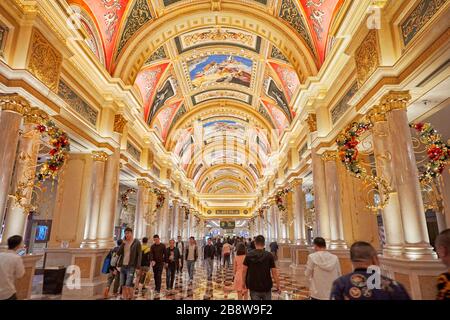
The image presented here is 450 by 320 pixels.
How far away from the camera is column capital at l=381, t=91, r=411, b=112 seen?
5047 millimetres

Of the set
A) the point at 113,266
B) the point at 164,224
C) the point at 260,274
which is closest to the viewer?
the point at 260,274

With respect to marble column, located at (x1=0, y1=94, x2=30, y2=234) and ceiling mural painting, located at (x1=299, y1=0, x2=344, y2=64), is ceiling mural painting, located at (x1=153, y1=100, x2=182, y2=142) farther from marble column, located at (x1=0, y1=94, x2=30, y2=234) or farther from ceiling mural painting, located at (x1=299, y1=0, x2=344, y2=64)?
marble column, located at (x1=0, y1=94, x2=30, y2=234)

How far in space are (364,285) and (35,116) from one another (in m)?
6.41

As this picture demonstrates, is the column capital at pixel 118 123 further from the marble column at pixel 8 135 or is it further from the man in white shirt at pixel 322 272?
the man in white shirt at pixel 322 272

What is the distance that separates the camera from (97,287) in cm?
761

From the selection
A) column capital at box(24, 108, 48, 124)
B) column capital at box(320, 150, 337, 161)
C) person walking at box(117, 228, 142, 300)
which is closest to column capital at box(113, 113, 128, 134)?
column capital at box(24, 108, 48, 124)

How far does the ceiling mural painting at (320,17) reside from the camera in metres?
7.78

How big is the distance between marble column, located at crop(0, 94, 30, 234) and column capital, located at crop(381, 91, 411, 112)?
7.04 m

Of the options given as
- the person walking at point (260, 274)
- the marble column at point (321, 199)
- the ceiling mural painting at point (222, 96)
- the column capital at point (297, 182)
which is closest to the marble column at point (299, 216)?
the column capital at point (297, 182)

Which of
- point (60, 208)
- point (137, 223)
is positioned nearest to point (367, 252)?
point (60, 208)

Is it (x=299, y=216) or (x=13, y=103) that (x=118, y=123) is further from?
(x=299, y=216)

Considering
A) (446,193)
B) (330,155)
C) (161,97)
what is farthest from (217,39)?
(446,193)

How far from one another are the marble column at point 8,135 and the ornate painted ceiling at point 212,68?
3408 millimetres

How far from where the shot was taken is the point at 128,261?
577 cm
